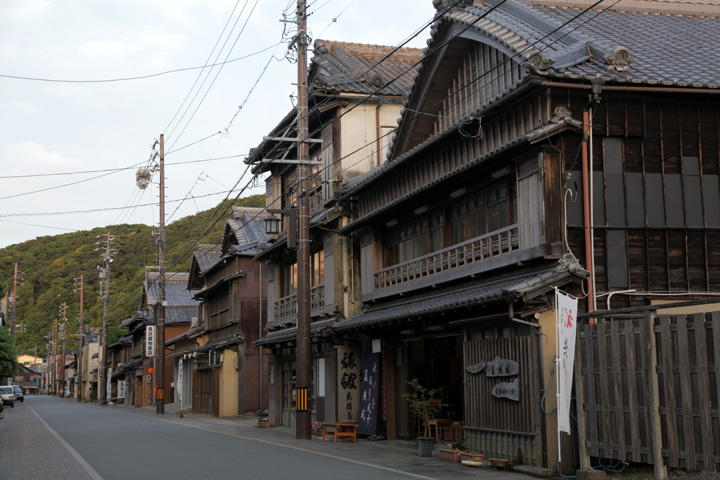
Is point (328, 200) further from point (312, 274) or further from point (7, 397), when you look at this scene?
point (7, 397)

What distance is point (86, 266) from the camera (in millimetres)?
96188

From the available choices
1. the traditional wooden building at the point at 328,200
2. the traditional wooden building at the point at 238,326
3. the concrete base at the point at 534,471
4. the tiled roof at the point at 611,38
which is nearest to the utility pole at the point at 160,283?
the traditional wooden building at the point at 238,326

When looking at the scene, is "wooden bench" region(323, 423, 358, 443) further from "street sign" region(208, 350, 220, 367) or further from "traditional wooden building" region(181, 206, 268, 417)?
"street sign" region(208, 350, 220, 367)

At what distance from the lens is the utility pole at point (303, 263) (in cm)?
2177

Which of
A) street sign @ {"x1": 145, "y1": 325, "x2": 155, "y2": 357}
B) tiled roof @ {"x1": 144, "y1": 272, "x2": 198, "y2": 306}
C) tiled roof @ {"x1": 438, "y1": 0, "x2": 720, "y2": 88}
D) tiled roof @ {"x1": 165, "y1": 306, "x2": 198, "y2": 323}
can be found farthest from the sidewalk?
tiled roof @ {"x1": 144, "y1": 272, "x2": 198, "y2": 306}

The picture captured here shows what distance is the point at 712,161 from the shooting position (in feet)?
50.6

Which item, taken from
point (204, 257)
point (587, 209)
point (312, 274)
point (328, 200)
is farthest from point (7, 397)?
point (587, 209)

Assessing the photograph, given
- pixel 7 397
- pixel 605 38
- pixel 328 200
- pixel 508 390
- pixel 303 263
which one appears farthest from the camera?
pixel 7 397

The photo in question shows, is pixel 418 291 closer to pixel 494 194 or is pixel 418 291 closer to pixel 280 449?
pixel 494 194

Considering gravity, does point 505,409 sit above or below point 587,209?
below

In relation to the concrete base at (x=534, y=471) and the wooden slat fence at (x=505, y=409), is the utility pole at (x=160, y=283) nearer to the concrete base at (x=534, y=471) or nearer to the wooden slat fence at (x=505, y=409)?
the wooden slat fence at (x=505, y=409)

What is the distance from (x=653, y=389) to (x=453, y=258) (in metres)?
7.87

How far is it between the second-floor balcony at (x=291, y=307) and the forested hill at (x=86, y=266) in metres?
39.7

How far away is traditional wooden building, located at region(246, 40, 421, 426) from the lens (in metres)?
24.4
